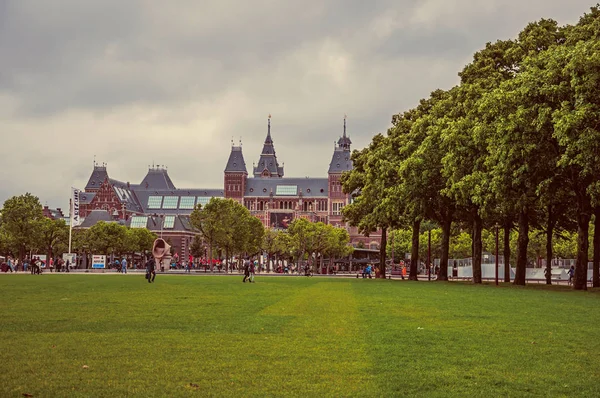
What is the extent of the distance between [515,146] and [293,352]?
2459cm

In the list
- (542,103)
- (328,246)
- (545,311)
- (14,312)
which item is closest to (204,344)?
(14,312)

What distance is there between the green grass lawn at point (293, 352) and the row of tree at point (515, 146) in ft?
44.6

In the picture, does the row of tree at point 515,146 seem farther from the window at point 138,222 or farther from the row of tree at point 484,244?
the window at point 138,222

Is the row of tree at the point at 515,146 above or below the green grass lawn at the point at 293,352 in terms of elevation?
above

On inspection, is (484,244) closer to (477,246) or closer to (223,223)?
(223,223)

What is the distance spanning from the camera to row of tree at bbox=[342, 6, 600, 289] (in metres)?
32.3

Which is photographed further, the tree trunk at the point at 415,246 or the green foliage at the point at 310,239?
the green foliage at the point at 310,239

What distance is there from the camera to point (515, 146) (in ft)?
114

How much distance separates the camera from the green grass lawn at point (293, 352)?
383 inches

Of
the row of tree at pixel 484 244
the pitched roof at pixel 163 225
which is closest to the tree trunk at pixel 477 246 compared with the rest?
the row of tree at pixel 484 244

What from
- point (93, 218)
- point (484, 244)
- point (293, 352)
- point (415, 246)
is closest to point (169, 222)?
point (93, 218)

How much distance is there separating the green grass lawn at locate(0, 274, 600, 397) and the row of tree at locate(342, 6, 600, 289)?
13.6 metres

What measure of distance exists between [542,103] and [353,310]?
16904mm

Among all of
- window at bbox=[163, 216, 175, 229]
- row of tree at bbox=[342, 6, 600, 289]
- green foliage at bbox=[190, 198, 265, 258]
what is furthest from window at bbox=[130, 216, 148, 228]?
row of tree at bbox=[342, 6, 600, 289]
